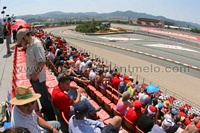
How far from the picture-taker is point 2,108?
4.88 m

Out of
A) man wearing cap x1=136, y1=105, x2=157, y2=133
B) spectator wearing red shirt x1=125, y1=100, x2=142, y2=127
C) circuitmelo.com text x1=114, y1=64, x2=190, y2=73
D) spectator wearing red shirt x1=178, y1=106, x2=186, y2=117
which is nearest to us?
man wearing cap x1=136, y1=105, x2=157, y2=133

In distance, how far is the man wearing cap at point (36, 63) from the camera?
4191 mm

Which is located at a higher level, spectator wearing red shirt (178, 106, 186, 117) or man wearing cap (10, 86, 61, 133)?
man wearing cap (10, 86, 61, 133)

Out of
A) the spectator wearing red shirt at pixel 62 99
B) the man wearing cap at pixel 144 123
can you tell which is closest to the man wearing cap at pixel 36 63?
the spectator wearing red shirt at pixel 62 99

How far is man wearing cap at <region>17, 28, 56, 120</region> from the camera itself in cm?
419

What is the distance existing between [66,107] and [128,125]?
6.67 ft

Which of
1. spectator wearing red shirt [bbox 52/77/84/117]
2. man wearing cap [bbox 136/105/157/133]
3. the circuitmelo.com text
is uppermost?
spectator wearing red shirt [bbox 52/77/84/117]

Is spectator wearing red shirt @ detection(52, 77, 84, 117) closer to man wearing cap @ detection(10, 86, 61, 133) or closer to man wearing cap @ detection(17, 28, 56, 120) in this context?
man wearing cap @ detection(17, 28, 56, 120)

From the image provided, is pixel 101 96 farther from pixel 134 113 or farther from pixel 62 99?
pixel 62 99

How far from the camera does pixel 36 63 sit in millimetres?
4336

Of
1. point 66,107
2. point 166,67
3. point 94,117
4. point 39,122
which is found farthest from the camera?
point 166,67

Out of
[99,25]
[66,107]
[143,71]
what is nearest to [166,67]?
[143,71]

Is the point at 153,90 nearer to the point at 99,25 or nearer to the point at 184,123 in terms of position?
the point at 184,123

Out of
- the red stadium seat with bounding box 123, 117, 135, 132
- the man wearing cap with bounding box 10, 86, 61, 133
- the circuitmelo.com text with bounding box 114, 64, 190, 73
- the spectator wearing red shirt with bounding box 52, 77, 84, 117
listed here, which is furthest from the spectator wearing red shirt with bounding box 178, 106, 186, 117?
the circuitmelo.com text with bounding box 114, 64, 190, 73
